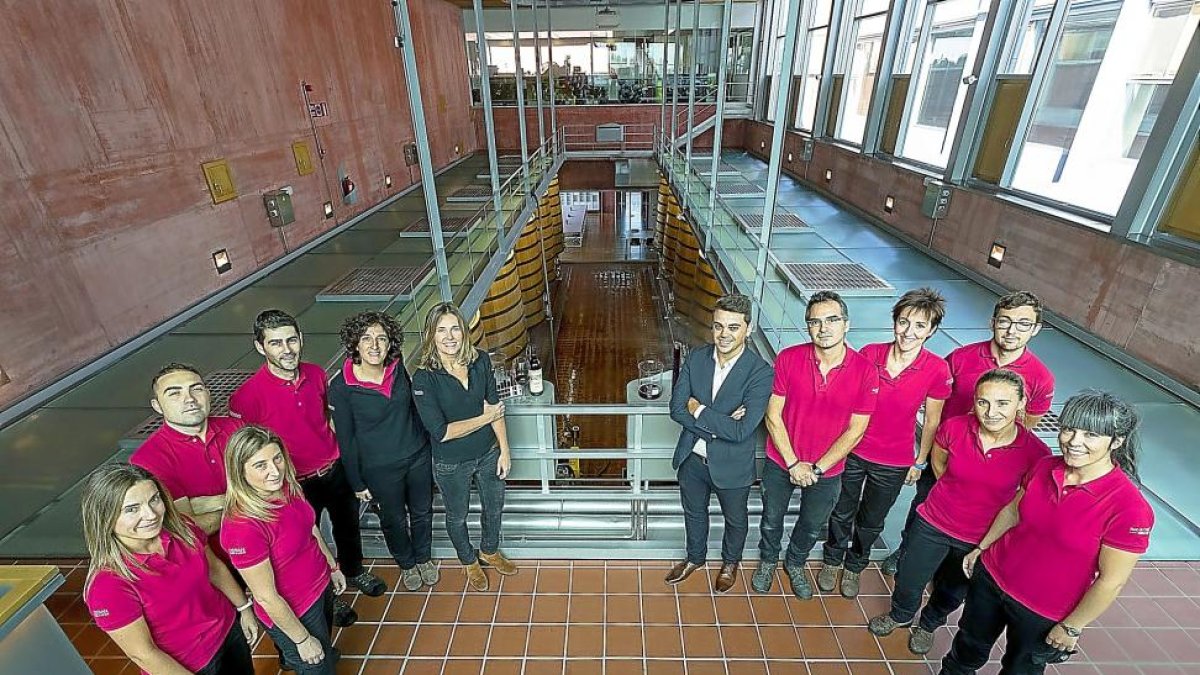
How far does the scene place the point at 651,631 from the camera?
9.38ft

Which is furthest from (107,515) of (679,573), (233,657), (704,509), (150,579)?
(679,573)

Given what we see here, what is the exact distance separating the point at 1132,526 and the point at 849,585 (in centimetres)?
153

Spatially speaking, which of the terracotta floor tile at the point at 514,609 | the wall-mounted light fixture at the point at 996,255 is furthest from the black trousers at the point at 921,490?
the wall-mounted light fixture at the point at 996,255

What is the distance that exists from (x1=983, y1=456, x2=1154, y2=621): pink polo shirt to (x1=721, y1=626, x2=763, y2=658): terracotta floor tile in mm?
1172

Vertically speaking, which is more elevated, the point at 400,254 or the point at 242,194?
the point at 242,194

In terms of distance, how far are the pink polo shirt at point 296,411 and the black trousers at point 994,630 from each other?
9.64ft

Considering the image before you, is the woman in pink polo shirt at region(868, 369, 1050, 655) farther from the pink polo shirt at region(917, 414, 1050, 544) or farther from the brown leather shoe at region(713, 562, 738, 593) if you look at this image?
the brown leather shoe at region(713, 562, 738, 593)

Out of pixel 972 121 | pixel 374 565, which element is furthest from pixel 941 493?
pixel 972 121

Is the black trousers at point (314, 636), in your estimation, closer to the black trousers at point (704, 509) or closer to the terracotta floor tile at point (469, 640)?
the terracotta floor tile at point (469, 640)

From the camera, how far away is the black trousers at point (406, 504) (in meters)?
2.75

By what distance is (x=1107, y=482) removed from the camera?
176 cm

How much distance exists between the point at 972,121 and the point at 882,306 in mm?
3022

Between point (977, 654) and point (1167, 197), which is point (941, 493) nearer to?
point (977, 654)

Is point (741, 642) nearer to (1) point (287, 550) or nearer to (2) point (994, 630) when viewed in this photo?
(2) point (994, 630)
